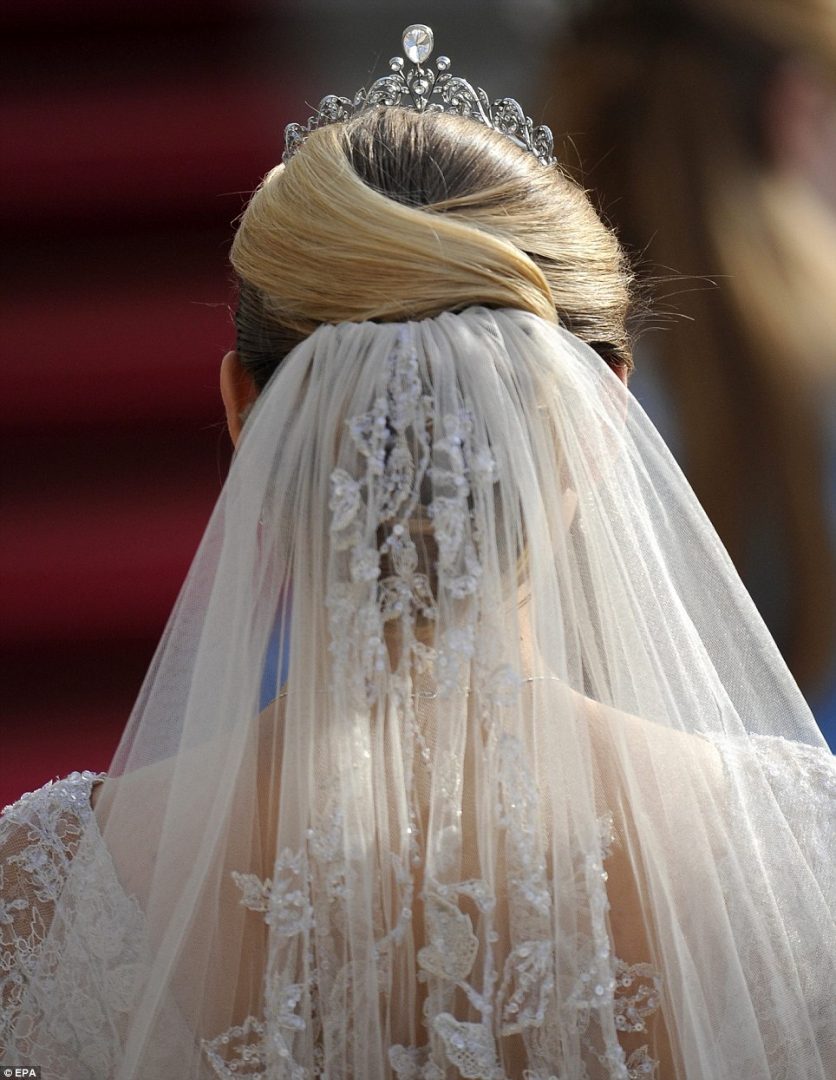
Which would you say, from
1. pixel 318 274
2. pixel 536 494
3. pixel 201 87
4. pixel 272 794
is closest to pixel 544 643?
pixel 536 494

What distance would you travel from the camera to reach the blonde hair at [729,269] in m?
2.37

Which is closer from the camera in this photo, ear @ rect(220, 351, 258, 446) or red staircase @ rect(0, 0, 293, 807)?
ear @ rect(220, 351, 258, 446)

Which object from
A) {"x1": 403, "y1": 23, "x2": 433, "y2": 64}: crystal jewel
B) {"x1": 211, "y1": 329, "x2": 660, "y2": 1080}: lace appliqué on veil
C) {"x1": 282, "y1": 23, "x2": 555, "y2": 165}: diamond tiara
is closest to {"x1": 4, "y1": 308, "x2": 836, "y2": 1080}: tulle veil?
{"x1": 211, "y1": 329, "x2": 660, "y2": 1080}: lace appliqué on veil

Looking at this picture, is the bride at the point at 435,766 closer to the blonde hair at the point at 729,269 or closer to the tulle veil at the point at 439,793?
the tulle veil at the point at 439,793

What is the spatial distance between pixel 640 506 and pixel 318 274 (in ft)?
0.99

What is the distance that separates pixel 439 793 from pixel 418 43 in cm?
85

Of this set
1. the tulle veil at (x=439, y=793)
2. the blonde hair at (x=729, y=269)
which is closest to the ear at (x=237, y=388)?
the tulle veil at (x=439, y=793)

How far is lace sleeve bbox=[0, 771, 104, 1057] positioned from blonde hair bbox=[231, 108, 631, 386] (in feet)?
1.31

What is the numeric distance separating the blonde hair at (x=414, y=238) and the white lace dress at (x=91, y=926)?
38cm

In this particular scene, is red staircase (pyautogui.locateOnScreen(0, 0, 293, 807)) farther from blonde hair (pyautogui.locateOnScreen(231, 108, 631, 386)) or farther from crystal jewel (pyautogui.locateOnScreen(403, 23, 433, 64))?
blonde hair (pyautogui.locateOnScreen(231, 108, 631, 386))

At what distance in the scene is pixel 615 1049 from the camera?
725 millimetres

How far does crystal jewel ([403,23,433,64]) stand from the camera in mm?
1206

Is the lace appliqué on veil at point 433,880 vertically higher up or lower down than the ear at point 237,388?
lower down

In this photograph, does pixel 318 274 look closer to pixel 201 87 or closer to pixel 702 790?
pixel 702 790
